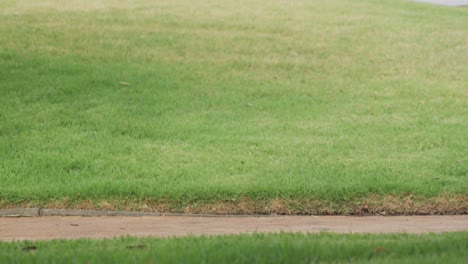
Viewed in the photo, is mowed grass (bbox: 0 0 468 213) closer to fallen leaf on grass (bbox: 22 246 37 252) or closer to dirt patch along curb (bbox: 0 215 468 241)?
dirt patch along curb (bbox: 0 215 468 241)

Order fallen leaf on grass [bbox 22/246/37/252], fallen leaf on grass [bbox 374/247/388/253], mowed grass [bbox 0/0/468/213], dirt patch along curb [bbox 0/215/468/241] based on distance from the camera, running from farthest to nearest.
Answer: mowed grass [bbox 0/0/468/213]
dirt patch along curb [bbox 0/215/468/241]
fallen leaf on grass [bbox 22/246/37/252]
fallen leaf on grass [bbox 374/247/388/253]

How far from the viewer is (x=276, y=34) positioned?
22.2 meters

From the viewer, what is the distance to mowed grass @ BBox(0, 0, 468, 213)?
10.3 m

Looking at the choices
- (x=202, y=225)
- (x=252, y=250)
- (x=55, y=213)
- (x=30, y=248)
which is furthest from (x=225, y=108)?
(x=252, y=250)

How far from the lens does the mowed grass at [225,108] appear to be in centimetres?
1030

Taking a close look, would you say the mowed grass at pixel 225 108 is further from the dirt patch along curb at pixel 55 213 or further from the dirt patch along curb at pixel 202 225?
the dirt patch along curb at pixel 202 225

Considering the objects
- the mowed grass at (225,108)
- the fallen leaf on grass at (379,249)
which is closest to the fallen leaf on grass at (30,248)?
the fallen leaf on grass at (379,249)

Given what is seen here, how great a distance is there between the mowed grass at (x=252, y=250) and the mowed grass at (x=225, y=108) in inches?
135

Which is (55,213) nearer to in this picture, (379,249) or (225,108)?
(379,249)

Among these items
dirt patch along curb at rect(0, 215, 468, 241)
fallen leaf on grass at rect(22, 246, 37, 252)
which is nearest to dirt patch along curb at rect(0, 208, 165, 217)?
dirt patch along curb at rect(0, 215, 468, 241)

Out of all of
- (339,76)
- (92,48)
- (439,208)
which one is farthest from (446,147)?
(92,48)

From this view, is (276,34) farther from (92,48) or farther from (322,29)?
(92,48)

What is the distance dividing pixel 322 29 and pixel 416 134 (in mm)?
10703

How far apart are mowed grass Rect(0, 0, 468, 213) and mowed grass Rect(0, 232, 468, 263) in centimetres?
343
